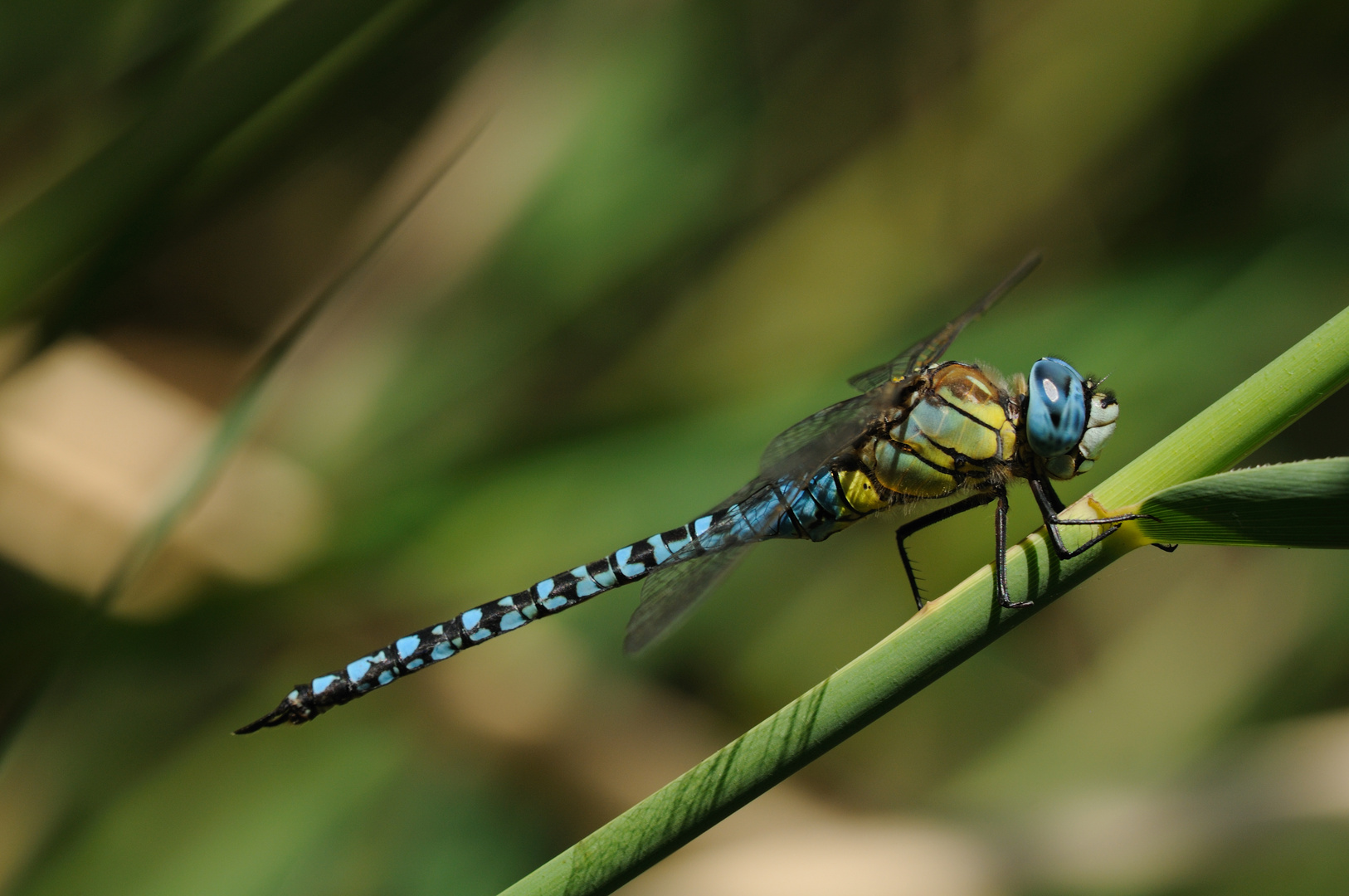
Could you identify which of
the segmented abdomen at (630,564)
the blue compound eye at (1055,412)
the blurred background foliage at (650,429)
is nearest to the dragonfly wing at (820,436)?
the segmented abdomen at (630,564)

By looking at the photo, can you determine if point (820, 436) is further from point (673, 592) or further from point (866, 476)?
point (673, 592)

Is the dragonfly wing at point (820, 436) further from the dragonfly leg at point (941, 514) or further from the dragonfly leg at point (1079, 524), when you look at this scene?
the dragonfly leg at point (1079, 524)

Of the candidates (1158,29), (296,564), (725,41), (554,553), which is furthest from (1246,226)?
(296,564)

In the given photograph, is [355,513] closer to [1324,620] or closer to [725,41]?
[725,41]

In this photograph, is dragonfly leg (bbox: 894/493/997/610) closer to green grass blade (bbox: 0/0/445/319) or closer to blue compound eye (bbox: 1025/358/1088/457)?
blue compound eye (bbox: 1025/358/1088/457)

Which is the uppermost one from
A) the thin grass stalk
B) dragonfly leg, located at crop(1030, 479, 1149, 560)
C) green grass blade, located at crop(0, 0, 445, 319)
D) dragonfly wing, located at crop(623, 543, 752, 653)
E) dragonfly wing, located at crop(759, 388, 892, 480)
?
green grass blade, located at crop(0, 0, 445, 319)

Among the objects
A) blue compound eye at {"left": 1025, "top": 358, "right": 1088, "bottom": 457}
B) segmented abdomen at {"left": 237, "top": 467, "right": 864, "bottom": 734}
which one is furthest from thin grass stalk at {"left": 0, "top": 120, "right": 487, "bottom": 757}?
blue compound eye at {"left": 1025, "top": 358, "right": 1088, "bottom": 457}

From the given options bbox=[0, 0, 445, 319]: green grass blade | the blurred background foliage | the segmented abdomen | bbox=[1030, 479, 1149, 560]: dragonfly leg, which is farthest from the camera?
the blurred background foliage
